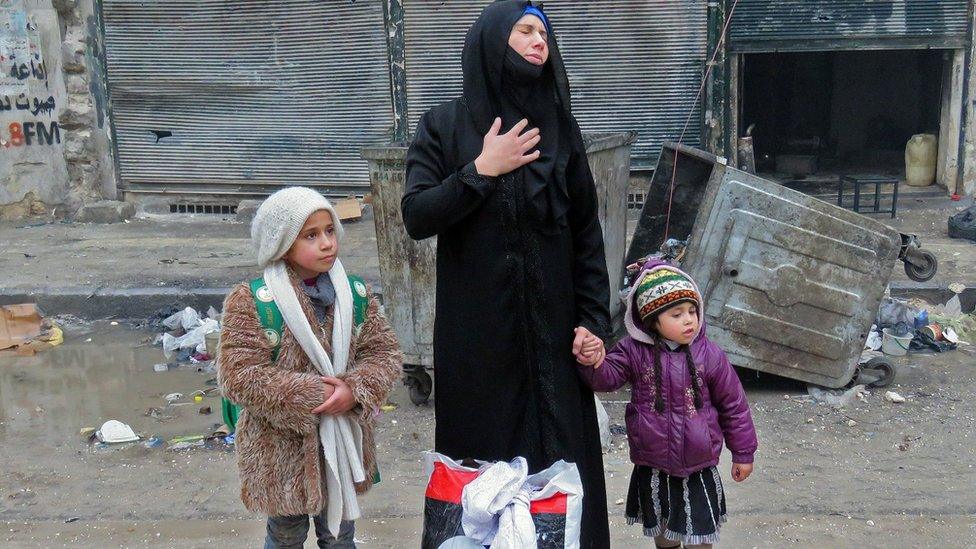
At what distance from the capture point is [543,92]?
8.96 ft

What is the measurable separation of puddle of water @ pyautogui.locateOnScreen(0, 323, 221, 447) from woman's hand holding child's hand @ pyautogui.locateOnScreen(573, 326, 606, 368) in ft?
9.74

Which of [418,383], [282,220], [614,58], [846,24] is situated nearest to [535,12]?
[282,220]

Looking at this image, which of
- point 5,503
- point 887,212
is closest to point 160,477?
point 5,503

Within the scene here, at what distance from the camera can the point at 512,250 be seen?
276 centimetres

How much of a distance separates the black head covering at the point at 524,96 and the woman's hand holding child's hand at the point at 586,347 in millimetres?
323

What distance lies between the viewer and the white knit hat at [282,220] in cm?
280

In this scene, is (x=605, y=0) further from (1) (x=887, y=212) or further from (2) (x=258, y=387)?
(2) (x=258, y=387)

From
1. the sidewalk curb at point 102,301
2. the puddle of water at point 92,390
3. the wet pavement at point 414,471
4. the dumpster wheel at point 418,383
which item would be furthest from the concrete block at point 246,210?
the dumpster wheel at point 418,383

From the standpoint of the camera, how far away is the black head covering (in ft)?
8.67

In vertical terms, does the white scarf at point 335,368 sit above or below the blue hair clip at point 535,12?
below

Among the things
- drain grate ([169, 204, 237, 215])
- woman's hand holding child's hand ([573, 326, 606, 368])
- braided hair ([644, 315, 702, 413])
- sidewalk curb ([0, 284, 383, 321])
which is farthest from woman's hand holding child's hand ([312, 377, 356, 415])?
drain grate ([169, 204, 237, 215])

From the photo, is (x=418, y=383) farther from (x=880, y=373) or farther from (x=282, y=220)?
(x=282, y=220)

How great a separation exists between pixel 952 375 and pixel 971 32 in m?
4.79

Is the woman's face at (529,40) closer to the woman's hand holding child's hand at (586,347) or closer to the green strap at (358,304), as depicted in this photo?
the woman's hand holding child's hand at (586,347)
